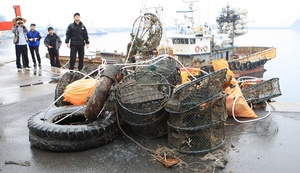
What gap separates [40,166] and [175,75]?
2.59 m

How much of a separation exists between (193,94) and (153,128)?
943mm

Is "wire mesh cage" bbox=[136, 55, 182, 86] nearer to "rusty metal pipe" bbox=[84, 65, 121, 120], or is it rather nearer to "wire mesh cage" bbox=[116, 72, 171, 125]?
"wire mesh cage" bbox=[116, 72, 171, 125]

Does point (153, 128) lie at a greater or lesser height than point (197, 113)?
lesser

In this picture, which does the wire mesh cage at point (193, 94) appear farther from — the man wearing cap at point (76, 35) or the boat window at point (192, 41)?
the boat window at point (192, 41)

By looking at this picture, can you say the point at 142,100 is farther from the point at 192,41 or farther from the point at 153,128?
the point at 192,41

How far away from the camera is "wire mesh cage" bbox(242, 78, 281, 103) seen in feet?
18.1

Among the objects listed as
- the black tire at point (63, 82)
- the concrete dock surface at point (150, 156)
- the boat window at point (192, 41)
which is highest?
the boat window at point (192, 41)

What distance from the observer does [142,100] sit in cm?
394

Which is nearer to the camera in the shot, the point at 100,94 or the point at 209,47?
the point at 100,94

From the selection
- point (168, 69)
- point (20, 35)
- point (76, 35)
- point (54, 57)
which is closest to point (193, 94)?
point (168, 69)

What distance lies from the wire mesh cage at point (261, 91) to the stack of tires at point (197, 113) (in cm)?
197

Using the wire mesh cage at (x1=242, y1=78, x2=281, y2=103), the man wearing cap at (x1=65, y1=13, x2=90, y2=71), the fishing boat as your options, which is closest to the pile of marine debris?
the wire mesh cage at (x1=242, y1=78, x2=281, y2=103)

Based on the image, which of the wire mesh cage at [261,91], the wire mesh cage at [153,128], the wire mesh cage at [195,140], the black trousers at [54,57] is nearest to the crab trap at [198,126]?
the wire mesh cage at [195,140]

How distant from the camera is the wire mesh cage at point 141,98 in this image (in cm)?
396
